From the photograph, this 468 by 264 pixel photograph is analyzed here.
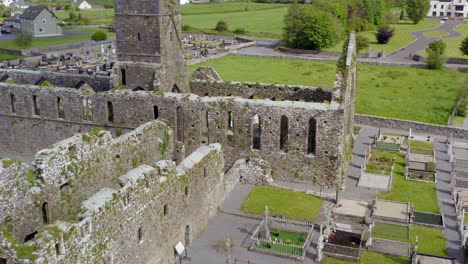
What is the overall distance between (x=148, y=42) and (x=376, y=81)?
38874 mm

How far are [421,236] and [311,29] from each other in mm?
68165

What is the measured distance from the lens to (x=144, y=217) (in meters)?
21.0

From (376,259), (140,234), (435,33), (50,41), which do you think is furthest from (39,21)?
(376,259)

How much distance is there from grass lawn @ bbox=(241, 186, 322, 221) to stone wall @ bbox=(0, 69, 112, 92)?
16968 millimetres

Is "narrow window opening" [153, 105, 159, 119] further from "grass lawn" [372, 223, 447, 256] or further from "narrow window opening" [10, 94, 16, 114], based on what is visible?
"grass lawn" [372, 223, 447, 256]

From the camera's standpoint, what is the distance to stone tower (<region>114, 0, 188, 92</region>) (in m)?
34.8

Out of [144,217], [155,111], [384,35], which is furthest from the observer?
[384,35]

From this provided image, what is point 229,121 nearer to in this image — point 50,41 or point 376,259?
point 376,259

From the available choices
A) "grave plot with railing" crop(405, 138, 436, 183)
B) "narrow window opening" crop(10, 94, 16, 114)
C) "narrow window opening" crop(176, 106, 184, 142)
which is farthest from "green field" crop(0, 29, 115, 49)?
"grave plot with railing" crop(405, 138, 436, 183)

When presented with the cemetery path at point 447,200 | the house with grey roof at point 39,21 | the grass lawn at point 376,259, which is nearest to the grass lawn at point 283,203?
the grass lawn at point 376,259

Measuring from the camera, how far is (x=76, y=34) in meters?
120

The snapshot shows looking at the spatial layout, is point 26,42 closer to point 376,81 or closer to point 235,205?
point 376,81

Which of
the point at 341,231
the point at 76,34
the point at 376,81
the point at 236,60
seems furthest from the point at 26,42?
the point at 341,231

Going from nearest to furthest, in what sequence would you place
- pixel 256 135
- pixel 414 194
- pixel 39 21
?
pixel 414 194 < pixel 256 135 < pixel 39 21
